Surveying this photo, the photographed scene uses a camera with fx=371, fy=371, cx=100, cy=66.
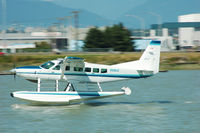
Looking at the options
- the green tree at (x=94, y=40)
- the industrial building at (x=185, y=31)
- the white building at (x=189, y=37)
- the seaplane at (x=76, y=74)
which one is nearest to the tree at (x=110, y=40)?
the green tree at (x=94, y=40)

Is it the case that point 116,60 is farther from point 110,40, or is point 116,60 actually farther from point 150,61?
point 150,61

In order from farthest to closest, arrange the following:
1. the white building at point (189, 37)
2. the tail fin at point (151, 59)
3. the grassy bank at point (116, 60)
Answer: the white building at point (189, 37) → the grassy bank at point (116, 60) → the tail fin at point (151, 59)

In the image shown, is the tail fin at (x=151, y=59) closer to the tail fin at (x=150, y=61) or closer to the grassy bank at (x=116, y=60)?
the tail fin at (x=150, y=61)

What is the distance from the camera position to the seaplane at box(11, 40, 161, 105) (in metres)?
17.6

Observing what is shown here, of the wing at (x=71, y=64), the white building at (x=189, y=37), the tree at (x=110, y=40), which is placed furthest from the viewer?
the white building at (x=189, y=37)

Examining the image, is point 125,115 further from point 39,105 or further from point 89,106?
point 39,105

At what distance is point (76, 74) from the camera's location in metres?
18.1

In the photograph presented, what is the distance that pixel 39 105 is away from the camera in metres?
18.0

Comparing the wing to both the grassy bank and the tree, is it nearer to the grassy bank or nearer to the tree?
the grassy bank

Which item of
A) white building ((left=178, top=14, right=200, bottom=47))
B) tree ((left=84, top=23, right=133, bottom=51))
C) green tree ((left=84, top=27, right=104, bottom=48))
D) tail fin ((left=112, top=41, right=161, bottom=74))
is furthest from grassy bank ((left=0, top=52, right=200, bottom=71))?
white building ((left=178, top=14, right=200, bottom=47))

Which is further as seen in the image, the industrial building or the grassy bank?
the industrial building

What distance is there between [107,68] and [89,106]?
2.09 meters

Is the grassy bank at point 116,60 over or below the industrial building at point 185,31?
below

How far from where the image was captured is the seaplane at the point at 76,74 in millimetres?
17562
